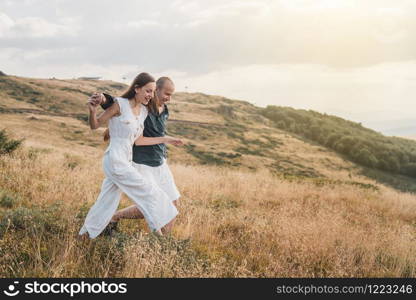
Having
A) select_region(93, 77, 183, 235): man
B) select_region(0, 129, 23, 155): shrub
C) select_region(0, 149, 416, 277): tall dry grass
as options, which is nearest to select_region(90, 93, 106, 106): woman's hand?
select_region(93, 77, 183, 235): man

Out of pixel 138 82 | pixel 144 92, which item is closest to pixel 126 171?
pixel 144 92

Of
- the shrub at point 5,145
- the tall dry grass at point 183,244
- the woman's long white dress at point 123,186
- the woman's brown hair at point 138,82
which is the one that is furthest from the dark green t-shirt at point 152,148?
the shrub at point 5,145

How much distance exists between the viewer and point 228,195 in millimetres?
9031

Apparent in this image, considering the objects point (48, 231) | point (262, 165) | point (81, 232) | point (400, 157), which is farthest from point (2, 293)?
point (400, 157)

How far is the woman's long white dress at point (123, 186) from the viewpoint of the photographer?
4160mm

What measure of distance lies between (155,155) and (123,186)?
2.59 feet

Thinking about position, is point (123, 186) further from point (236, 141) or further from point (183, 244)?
point (236, 141)

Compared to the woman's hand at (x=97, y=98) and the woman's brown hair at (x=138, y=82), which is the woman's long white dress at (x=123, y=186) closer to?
the woman's brown hair at (x=138, y=82)

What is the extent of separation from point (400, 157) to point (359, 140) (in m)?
11.0

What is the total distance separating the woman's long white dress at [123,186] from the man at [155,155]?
40cm

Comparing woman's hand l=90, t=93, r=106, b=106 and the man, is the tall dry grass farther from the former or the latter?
woman's hand l=90, t=93, r=106, b=106

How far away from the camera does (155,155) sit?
15.9ft

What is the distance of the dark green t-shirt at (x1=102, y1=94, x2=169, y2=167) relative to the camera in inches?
187

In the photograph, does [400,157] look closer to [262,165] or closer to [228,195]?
[262,165]
